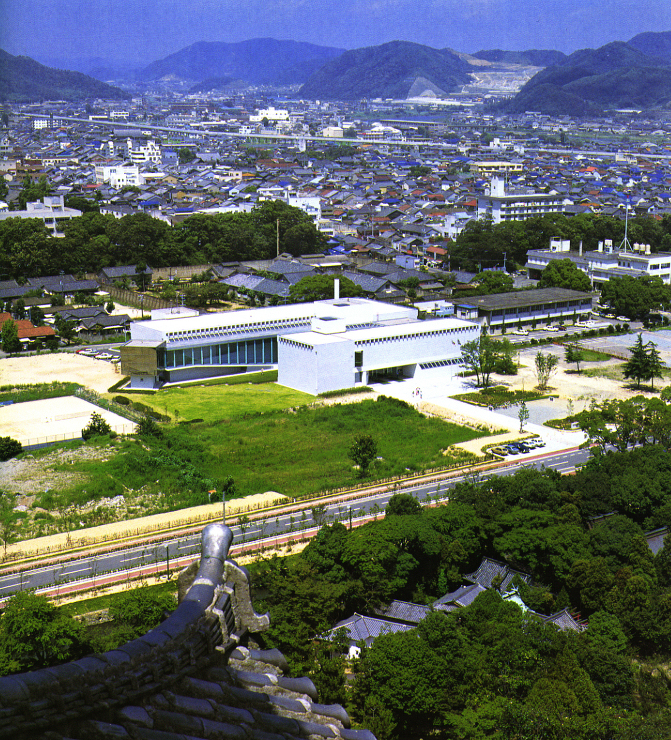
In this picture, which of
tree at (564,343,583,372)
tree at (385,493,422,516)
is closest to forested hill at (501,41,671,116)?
tree at (564,343,583,372)

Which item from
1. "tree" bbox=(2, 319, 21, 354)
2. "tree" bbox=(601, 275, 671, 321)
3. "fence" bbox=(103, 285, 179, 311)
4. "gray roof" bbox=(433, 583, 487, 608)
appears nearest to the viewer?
"gray roof" bbox=(433, 583, 487, 608)

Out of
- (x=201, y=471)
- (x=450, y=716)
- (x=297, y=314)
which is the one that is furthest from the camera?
(x=297, y=314)

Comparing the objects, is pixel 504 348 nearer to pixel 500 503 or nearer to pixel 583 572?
pixel 500 503

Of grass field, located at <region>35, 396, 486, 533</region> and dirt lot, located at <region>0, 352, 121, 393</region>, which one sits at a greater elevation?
dirt lot, located at <region>0, 352, 121, 393</region>

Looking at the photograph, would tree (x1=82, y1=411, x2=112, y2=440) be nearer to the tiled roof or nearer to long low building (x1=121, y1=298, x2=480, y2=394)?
long low building (x1=121, y1=298, x2=480, y2=394)

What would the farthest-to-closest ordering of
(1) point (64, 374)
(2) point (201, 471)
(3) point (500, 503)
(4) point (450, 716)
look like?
(1) point (64, 374)
(2) point (201, 471)
(3) point (500, 503)
(4) point (450, 716)

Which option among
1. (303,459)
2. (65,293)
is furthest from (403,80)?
(303,459)

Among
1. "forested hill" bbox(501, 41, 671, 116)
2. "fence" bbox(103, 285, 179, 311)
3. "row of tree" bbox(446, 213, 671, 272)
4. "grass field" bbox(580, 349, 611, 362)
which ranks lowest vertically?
"grass field" bbox(580, 349, 611, 362)
